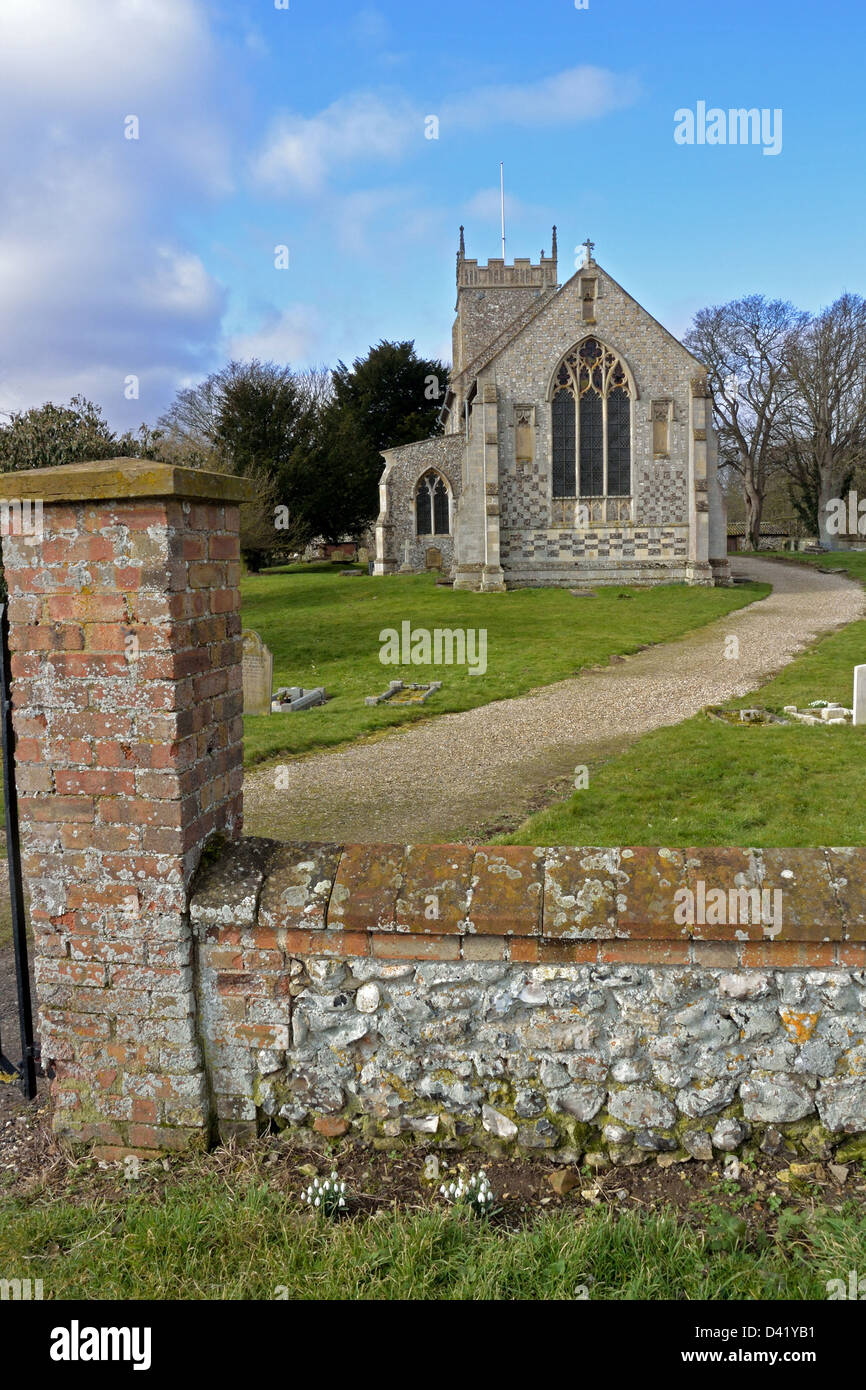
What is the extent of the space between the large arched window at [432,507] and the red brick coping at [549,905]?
35.6m

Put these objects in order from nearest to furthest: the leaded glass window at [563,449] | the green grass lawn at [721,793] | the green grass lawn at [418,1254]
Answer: the green grass lawn at [418,1254] < the green grass lawn at [721,793] < the leaded glass window at [563,449]

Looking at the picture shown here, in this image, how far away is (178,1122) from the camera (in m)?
3.45

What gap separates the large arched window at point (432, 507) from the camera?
1501 inches

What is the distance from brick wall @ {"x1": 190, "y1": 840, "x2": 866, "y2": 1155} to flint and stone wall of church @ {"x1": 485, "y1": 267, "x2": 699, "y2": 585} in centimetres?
2817

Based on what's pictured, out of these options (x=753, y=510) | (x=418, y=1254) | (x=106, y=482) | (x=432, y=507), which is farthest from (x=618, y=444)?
(x=418, y=1254)

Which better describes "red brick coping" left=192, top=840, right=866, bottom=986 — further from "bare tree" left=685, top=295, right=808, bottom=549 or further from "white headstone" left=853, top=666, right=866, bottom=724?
"bare tree" left=685, top=295, right=808, bottom=549

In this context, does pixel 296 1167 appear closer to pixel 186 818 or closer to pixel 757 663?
pixel 186 818

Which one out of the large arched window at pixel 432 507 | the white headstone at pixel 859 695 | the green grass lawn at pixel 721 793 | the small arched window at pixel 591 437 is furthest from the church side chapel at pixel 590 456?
the green grass lawn at pixel 721 793

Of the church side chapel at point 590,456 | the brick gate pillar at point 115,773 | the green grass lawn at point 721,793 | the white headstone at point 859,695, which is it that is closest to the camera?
the brick gate pillar at point 115,773

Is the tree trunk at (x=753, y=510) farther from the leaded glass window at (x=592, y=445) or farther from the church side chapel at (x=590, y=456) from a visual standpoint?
the leaded glass window at (x=592, y=445)

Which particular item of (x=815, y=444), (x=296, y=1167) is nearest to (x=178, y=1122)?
(x=296, y=1167)

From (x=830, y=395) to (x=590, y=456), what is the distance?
81.3ft

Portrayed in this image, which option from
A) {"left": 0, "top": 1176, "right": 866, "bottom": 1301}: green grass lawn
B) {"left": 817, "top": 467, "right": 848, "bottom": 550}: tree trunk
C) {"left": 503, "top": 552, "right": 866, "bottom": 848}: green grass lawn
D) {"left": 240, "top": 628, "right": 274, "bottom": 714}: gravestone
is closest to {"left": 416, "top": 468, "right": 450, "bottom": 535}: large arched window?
{"left": 817, "top": 467, "right": 848, "bottom": 550}: tree trunk
